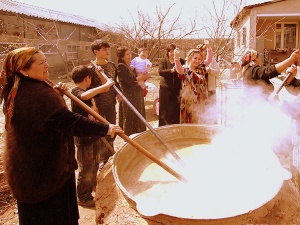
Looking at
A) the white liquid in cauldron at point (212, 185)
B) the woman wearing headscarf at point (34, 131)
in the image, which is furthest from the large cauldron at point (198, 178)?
the woman wearing headscarf at point (34, 131)

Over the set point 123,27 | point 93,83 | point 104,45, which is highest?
point 123,27

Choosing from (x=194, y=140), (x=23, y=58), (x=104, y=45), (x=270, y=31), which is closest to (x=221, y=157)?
(x=194, y=140)

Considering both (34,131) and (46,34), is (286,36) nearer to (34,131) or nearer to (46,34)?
(46,34)

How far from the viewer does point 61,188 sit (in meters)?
1.88

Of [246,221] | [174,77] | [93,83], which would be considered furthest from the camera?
[174,77]

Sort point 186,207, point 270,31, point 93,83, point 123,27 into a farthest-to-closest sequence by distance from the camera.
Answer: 1. point 270,31
2. point 123,27
3. point 93,83
4. point 186,207

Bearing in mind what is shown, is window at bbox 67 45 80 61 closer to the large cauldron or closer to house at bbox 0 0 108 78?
house at bbox 0 0 108 78

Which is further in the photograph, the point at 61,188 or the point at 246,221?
the point at 61,188

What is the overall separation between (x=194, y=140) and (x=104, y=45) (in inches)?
70.2

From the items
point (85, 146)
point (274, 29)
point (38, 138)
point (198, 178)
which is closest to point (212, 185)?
point (198, 178)

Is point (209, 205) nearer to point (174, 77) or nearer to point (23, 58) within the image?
point (23, 58)

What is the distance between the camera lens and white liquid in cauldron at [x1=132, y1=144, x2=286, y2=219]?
5.23ft

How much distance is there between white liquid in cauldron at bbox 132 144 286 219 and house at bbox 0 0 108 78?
8.25 metres

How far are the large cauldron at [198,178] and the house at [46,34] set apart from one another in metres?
7.96
